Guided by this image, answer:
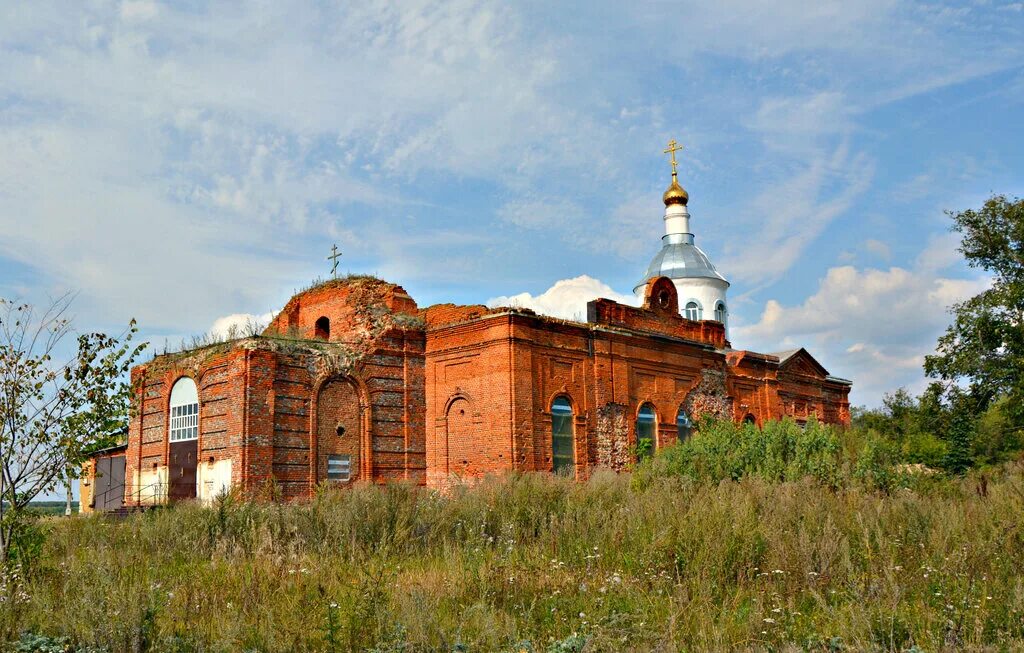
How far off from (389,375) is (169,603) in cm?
1408

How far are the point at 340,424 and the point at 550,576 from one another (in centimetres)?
1284

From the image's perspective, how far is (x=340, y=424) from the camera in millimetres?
20797

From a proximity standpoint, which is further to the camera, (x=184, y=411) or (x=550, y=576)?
(x=184, y=411)

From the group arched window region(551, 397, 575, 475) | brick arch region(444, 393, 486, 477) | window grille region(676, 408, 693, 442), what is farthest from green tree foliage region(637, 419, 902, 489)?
window grille region(676, 408, 693, 442)

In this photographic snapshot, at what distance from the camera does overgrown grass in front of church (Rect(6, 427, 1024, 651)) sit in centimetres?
678

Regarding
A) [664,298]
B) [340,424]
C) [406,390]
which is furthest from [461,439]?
[664,298]

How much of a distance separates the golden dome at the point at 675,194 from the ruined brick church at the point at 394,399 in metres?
13.9

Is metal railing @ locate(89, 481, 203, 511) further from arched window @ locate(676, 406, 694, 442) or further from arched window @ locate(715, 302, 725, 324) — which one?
arched window @ locate(715, 302, 725, 324)

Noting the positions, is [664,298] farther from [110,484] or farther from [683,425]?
[110,484]

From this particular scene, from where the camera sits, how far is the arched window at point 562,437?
21.5 meters

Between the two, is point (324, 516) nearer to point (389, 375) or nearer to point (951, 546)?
point (951, 546)

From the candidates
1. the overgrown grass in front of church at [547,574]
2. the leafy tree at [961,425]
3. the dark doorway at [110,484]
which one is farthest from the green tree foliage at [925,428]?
the dark doorway at [110,484]

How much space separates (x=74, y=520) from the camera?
48.3 ft

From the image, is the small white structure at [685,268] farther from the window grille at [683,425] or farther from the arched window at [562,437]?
the arched window at [562,437]
